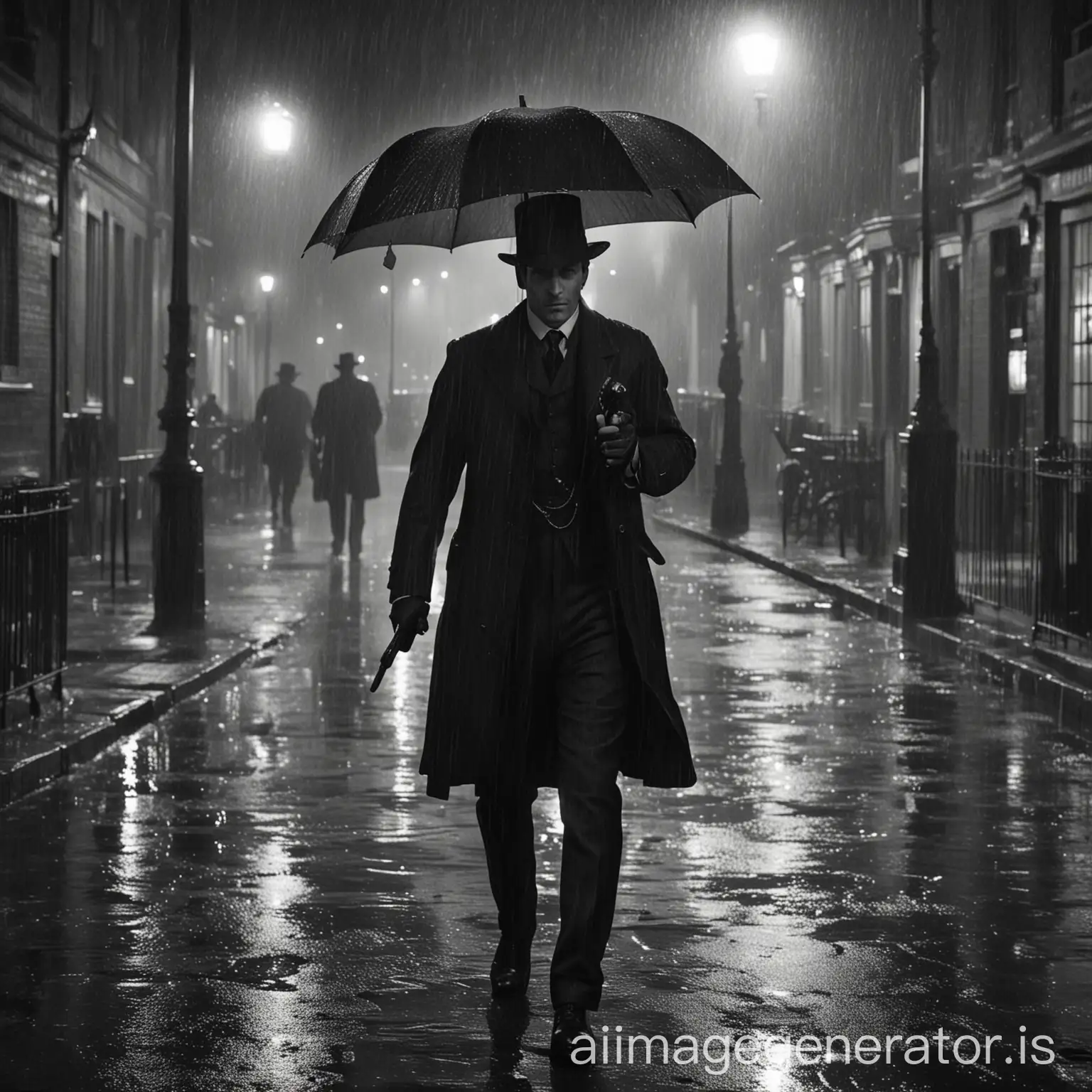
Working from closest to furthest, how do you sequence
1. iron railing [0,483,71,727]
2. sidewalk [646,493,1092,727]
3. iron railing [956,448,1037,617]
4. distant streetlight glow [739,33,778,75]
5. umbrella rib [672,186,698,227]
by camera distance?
umbrella rib [672,186,698,227] → iron railing [0,483,71,727] → sidewalk [646,493,1092,727] → iron railing [956,448,1037,617] → distant streetlight glow [739,33,778,75]

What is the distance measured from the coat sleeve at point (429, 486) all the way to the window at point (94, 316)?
20.9m

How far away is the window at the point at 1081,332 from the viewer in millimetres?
20625

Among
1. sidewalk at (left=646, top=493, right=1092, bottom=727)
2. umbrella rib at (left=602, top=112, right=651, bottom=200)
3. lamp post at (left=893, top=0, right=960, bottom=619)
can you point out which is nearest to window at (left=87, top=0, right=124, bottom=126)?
sidewalk at (left=646, top=493, right=1092, bottom=727)

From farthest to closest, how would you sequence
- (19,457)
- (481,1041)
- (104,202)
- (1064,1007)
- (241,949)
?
(104,202)
(19,457)
(241,949)
(1064,1007)
(481,1041)

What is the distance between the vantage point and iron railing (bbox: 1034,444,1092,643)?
1270cm

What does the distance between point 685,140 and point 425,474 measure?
1233 mm

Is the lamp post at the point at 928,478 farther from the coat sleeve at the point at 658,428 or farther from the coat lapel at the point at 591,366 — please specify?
the coat lapel at the point at 591,366

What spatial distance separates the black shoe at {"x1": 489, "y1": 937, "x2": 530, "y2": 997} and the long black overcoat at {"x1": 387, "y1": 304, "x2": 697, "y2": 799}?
47cm

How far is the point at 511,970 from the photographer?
542cm

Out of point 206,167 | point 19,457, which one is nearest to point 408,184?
point 19,457

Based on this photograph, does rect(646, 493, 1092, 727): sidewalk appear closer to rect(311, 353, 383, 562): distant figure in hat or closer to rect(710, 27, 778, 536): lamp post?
rect(710, 27, 778, 536): lamp post

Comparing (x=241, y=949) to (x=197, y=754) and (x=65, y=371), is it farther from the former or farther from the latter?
(x=65, y=371)

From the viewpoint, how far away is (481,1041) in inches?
198

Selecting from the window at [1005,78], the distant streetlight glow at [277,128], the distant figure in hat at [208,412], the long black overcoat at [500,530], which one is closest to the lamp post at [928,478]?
the window at [1005,78]
